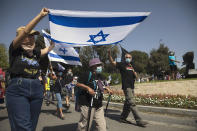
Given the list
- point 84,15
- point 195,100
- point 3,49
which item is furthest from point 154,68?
point 84,15

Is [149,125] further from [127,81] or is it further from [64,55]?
[64,55]

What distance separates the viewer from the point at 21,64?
2.18 m

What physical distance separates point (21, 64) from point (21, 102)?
0.47 m

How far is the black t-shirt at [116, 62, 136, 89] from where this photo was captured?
5.41m

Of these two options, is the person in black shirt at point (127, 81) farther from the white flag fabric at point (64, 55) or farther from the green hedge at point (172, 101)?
the green hedge at point (172, 101)

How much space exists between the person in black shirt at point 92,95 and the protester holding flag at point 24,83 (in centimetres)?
143

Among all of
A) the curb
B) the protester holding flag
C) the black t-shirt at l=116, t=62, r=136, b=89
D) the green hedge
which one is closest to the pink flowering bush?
the green hedge

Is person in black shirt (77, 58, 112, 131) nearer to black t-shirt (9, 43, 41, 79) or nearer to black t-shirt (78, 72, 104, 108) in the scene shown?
black t-shirt (78, 72, 104, 108)

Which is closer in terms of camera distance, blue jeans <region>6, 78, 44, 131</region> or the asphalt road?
blue jeans <region>6, 78, 44, 131</region>

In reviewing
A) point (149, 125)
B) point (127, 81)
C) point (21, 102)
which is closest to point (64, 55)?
point (127, 81)

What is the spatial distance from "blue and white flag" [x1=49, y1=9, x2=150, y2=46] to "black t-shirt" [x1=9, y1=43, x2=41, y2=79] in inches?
85.1

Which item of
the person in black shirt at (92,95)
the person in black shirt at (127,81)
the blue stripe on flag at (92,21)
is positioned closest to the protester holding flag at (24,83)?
the person in black shirt at (92,95)

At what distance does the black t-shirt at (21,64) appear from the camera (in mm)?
2174

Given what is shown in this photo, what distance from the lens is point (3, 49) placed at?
49500 mm
